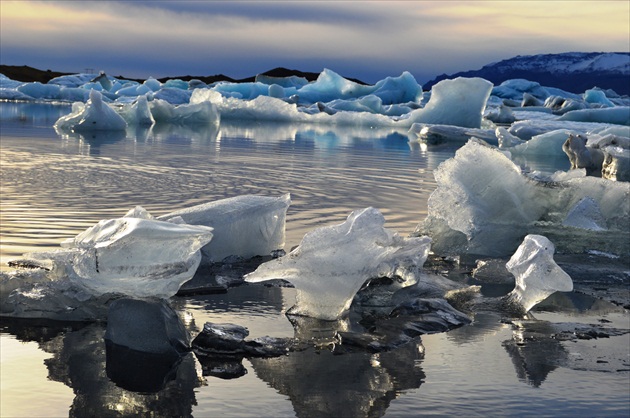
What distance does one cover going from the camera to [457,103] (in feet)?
68.5

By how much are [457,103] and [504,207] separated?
52.4 ft

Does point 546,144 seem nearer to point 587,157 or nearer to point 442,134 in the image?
point 442,134

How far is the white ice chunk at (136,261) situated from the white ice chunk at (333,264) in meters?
0.28

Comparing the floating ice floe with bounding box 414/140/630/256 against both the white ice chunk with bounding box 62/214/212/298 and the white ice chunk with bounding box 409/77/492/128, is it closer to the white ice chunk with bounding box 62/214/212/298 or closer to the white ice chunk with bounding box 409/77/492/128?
the white ice chunk with bounding box 62/214/212/298

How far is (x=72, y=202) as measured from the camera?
6.12m

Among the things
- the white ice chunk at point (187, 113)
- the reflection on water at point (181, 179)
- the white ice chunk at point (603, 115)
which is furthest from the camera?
the white ice chunk at point (603, 115)

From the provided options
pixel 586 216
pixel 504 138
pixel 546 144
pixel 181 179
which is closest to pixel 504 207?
pixel 586 216

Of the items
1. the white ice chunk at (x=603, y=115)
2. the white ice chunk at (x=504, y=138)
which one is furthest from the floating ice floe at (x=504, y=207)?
the white ice chunk at (x=603, y=115)

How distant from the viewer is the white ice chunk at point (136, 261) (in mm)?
3145

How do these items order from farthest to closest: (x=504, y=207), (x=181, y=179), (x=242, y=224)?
(x=181, y=179) < (x=504, y=207) < (x=242, y=224)

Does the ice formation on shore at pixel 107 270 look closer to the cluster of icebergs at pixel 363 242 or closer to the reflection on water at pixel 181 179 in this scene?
the cluster of icebergs at pixel 363 242

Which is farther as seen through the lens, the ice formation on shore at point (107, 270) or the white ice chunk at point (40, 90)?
the white ice chunk at point (40, 90)

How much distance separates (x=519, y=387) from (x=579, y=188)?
3061 millimetres

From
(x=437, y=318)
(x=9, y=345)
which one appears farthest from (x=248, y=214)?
(x=9, y=345)
